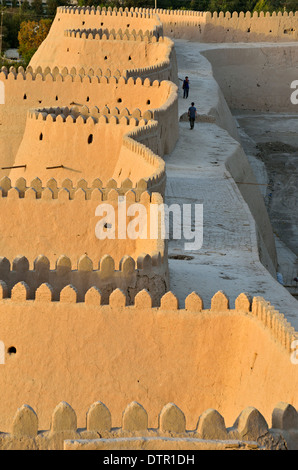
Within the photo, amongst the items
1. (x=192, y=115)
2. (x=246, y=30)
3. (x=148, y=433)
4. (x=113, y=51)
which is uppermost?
(x=246, y=30)

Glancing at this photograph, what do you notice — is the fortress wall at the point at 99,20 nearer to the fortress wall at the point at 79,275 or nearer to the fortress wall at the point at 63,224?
the fortress wall at the point at 63,224

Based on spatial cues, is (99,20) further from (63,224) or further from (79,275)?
(79,275)

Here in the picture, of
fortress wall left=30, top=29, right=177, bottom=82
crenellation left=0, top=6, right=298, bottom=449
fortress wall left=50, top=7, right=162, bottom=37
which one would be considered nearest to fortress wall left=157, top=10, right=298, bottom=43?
fortress wall left=50, top=7, right=162, bottom=37

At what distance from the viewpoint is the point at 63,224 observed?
2286 centimetres

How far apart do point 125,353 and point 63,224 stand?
5235 millimetres

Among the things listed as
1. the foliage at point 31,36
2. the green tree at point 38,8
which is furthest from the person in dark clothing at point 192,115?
the green tree at point 38,8

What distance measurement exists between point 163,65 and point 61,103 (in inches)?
347

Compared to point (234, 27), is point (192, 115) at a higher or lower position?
lower

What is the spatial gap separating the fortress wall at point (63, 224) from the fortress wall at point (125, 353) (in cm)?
431

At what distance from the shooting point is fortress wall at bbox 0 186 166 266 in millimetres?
22500

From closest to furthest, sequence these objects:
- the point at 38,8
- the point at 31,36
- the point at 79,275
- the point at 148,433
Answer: the point at 148,433 < the point at 79,275 < the point at 31,36 < the point at 38,8

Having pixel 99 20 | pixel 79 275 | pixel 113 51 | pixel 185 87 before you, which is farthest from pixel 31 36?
pixel 79 275

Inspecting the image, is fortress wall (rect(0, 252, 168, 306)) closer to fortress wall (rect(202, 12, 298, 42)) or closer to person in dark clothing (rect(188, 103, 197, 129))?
person in dark clothing (rect(188, 103, 197, 129))
